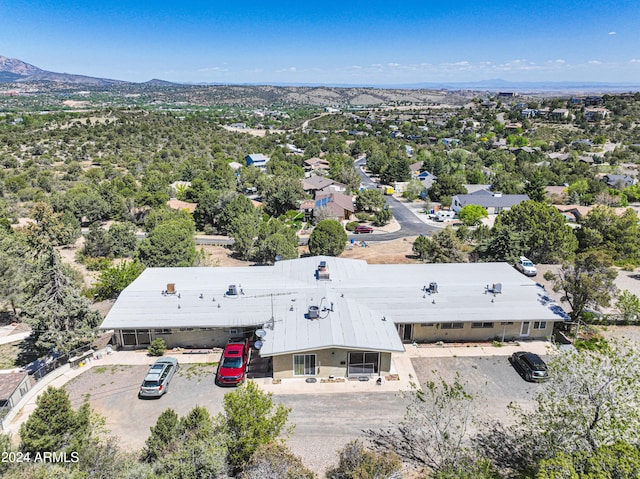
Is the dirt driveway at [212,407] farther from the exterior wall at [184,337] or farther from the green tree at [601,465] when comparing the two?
the green tree at [601,465]

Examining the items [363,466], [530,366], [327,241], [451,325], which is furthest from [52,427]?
[327,241]

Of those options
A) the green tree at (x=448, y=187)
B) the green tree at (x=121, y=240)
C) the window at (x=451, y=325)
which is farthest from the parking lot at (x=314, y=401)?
the green tree at (x=448, y=187)

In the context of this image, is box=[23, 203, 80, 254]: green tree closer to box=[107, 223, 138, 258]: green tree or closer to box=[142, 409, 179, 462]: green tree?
box=[107, 223, 138, 258]: green tree

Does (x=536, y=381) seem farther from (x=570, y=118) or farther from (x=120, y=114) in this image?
(x=570, y=118)

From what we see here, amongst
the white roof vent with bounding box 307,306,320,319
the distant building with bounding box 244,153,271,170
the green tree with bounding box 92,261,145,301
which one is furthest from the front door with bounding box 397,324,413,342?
the distant building with bounding box 244,153,271,170

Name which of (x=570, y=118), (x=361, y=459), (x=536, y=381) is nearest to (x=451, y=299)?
(x=536, y=381)
